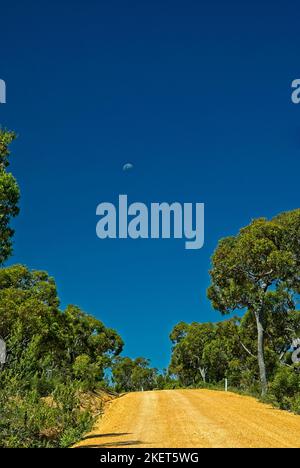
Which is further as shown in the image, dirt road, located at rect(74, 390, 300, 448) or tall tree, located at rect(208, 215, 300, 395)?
tall tree, located at rect(208, 215, 300, 395)

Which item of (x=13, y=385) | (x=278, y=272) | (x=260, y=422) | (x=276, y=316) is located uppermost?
(x=278, y=272)

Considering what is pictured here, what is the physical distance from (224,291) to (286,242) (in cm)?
597

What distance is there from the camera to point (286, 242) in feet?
128

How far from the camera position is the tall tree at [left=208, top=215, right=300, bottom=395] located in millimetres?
38031

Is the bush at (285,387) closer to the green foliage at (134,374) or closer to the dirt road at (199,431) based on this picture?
the dirt road at (199,431)

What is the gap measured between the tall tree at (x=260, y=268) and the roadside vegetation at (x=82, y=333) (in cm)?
7

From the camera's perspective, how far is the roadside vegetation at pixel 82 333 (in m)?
13.7

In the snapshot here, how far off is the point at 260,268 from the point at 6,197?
2688cm

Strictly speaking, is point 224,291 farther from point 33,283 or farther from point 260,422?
point 260,422

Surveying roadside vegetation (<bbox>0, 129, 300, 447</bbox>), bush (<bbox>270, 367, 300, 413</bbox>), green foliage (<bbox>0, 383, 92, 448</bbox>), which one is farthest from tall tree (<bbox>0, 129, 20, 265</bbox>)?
bush (<bbox>270, 367, 300, 413</bbox>)

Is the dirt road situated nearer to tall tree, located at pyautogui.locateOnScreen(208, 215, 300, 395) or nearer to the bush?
the bush

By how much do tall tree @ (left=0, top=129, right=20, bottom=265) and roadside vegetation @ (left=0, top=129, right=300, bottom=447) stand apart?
3 centimetres

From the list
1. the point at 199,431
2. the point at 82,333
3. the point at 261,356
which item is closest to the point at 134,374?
the point at 82,333
